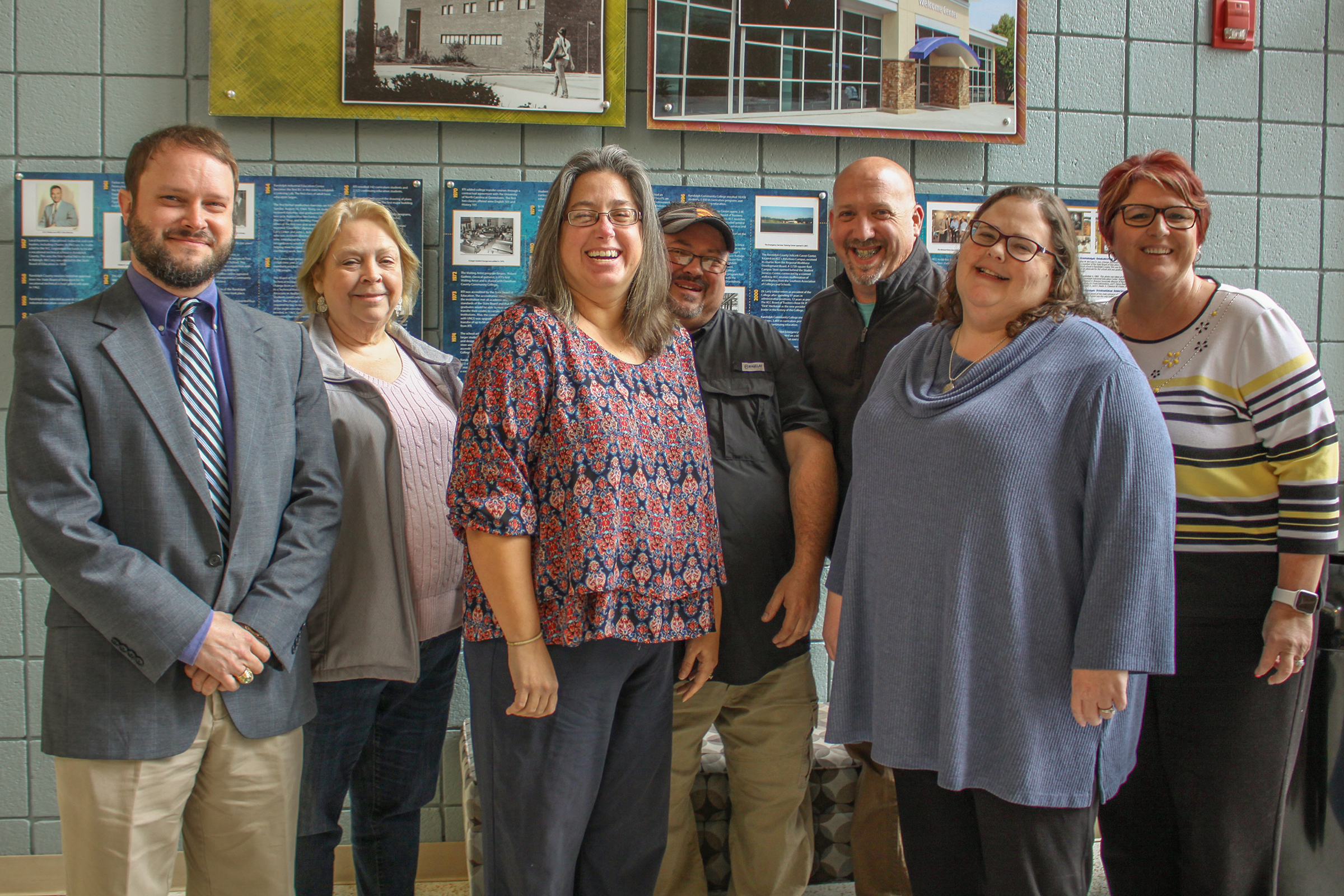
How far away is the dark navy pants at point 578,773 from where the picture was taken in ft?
4.62

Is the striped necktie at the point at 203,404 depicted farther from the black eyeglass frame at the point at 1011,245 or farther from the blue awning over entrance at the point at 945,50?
the blue awning over entrance at the point at 945,50

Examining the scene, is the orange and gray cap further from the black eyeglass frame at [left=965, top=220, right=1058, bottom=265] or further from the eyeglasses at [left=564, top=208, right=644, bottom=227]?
the black eyeglass frame at [left=965, top=220, right=1058, bottom=265]

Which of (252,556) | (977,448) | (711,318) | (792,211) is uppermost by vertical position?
(792,211)

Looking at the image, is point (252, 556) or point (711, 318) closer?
point (252, 556)

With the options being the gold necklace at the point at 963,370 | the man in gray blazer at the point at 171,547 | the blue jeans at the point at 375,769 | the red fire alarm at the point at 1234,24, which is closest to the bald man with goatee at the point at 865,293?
the gold necklace at the point at 963,370

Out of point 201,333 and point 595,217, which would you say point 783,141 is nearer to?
point 595,217

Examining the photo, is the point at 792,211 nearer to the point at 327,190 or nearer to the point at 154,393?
the point at 327,190

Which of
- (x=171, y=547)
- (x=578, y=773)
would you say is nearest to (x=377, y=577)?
(x=171, y=547)

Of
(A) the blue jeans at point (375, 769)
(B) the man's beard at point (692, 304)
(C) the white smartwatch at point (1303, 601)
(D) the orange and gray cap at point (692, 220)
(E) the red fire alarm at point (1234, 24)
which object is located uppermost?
(E) the red fire alarm at point (1234, 24)

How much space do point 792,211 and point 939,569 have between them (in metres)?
1.52

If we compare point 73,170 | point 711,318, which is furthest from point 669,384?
point 73,170

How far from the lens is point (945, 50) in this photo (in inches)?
102

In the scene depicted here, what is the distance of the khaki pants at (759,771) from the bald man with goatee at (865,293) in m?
0.21

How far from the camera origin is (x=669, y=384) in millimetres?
1588
